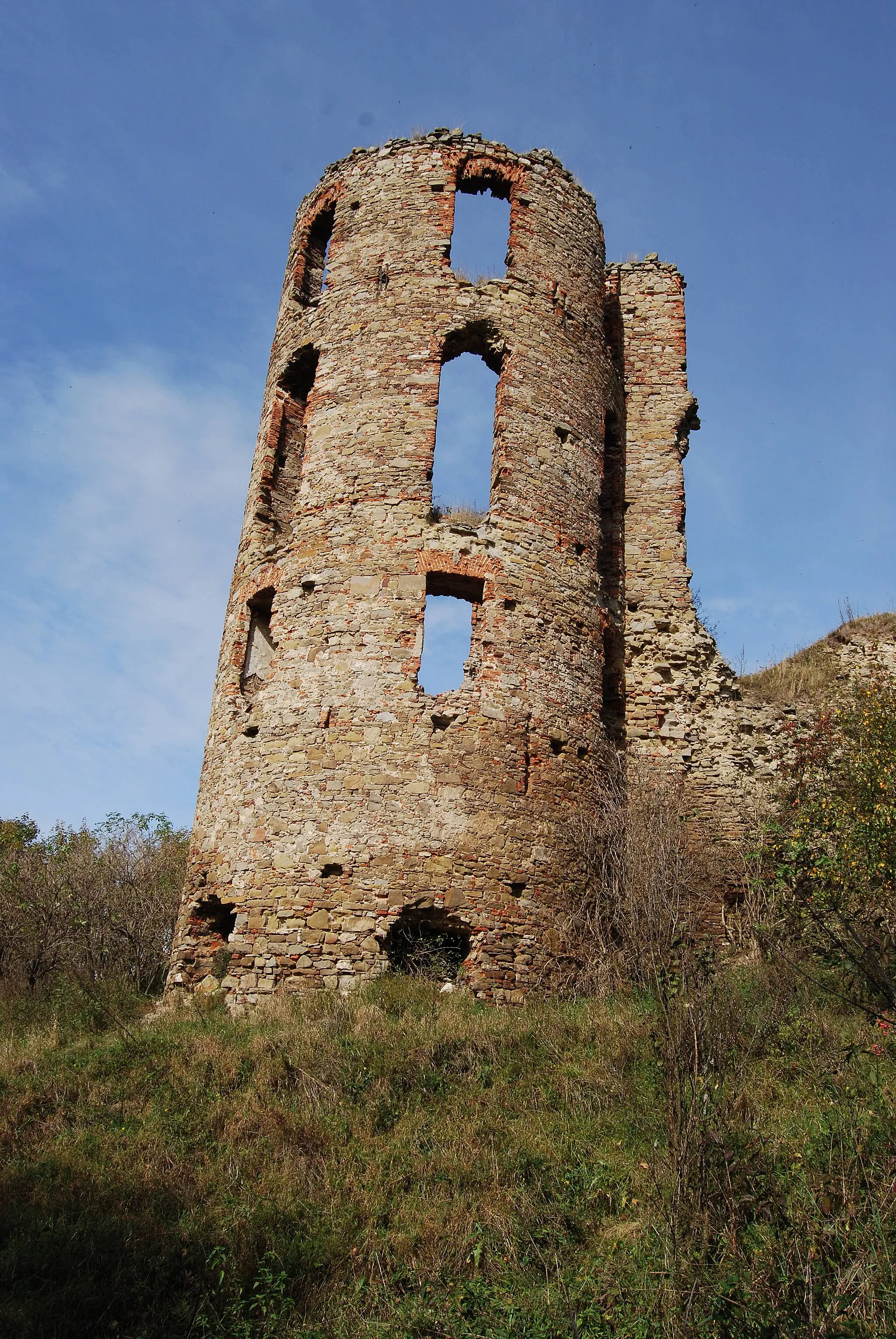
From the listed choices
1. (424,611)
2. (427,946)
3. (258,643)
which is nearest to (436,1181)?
(427,946)

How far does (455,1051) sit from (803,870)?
2.96 m

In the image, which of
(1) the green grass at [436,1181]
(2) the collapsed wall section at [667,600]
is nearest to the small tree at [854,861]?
(1) the green grass at [436,1181]

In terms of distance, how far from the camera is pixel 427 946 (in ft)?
29.7

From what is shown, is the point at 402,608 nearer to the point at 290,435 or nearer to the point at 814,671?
the point at 290,435

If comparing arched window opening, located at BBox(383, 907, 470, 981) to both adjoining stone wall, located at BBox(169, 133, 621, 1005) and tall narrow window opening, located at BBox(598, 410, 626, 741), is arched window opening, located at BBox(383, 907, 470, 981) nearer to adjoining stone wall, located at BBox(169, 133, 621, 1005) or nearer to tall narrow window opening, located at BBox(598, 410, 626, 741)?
adjoining stone wall, located at BBox(169, 133, 621, 1005)

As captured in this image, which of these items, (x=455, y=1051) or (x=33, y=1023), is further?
(x=33, y=1023)

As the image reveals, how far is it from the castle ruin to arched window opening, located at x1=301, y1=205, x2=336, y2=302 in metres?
0.04

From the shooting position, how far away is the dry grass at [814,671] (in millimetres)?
12258

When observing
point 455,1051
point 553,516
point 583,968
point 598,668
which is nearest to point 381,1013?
point 455,1051

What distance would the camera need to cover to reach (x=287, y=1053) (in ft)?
23.9

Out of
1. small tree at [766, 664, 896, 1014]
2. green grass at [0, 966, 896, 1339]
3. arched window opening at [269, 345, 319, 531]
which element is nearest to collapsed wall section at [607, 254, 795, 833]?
small tree at [766, 664, 896, 1014]

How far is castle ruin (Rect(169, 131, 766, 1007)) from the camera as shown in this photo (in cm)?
921

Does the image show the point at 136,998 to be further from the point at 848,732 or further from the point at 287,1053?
the point at 848,732

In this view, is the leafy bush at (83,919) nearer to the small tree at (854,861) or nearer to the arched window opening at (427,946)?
the arched window opening at (427,946)
